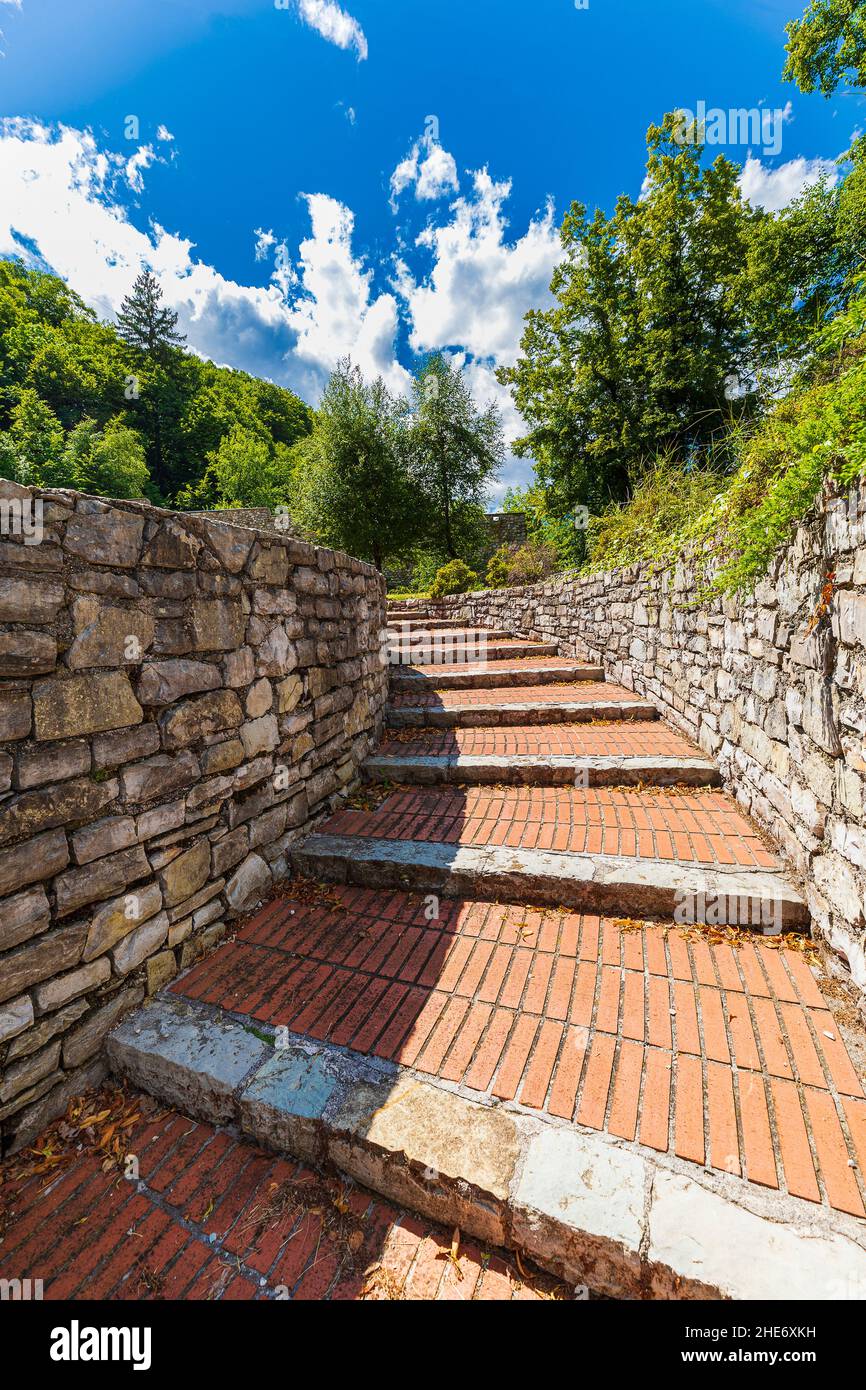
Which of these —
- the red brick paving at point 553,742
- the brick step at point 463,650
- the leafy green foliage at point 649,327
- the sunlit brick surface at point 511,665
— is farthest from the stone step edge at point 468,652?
the leafy green foliage at point 649,327

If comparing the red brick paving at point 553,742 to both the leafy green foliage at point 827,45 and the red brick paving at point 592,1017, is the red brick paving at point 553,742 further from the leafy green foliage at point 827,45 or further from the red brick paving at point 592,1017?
the leafy green foliage at point 827,45

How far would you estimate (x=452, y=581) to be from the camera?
12.7 m

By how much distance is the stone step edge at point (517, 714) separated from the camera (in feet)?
16.7

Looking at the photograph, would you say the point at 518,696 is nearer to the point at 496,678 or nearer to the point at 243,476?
the point at 496,678

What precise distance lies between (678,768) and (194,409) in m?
42.1

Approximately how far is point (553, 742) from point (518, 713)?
725 mm

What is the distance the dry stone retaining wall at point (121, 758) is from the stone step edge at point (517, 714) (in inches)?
87.8

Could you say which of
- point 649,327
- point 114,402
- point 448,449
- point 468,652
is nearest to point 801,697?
point 468,652

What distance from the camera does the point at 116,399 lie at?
30719 mm

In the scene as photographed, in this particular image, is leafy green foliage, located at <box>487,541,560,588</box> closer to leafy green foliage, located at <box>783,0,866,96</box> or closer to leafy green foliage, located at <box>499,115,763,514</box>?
leafy green foliage, located at <box>499,115,763,514</box>

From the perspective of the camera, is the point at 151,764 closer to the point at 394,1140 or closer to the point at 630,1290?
the point at 394,1140

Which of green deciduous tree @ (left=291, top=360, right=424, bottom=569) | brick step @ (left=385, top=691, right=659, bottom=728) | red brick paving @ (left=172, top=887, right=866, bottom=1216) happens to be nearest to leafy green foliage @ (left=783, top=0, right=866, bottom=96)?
green deciduous tree @ (left=291, top=360, right=424, bottom=569)

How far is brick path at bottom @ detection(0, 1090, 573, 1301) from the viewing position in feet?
4.80

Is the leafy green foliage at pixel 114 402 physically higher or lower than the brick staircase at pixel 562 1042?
higher
